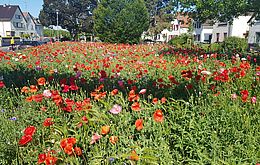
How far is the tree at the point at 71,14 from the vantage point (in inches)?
2002

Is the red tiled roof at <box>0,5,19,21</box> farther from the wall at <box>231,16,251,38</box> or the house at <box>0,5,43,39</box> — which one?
the wall at <box>231,16,251,38</box>

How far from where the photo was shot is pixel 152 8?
48719 millimetres

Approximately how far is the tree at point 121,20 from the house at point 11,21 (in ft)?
164

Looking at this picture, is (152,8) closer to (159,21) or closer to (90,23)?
(159,21)

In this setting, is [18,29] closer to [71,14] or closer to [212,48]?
[71,14]

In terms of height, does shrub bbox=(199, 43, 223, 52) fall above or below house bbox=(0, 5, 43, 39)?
below

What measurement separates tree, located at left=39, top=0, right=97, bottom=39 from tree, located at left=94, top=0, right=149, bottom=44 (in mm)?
32010

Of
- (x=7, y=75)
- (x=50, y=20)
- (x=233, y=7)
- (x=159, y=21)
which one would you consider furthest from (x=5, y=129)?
(x=50, y=20)

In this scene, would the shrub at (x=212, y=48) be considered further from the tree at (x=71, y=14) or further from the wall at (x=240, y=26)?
the tree at (x=71, y=14)

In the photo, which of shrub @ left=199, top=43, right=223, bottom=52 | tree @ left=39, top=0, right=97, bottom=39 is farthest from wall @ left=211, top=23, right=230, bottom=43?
shrub @ left=199, top=43, right=223, bottom=52

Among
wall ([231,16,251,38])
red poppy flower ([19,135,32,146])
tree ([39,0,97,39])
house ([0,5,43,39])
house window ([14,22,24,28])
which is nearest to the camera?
red poppy flower ([19,135,32,146])

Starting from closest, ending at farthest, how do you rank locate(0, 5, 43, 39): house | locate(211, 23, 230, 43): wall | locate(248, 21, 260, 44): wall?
locate(248, 21, 260, 44): wall, locate(211, 23, 230, 43): wall, locate(0, 5, 43, 39): house

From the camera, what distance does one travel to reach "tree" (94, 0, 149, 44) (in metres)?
18.6

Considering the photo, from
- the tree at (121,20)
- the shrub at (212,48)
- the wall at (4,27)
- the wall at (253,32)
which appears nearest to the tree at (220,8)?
the shrub at (212,48)
